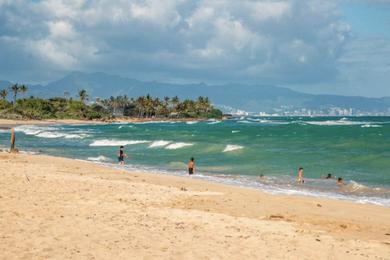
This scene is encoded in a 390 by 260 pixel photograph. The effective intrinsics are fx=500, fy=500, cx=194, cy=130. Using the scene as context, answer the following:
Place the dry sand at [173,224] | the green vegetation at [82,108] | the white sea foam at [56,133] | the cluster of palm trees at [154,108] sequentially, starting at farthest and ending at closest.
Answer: the cluster of palm trees at [154,108] < the green vegetation at [82,108] < the white sea foam at [56,133] < the dry sand at [173,224]

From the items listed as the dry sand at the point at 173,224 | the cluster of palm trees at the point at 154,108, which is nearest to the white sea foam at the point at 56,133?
the dry sand at the point at 173,224

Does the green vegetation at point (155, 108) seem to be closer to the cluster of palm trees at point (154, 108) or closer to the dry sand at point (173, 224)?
the cluster of palm trees at point (154, 108)

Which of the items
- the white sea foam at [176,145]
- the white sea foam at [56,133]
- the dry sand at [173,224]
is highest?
the dry sand at [173,224]

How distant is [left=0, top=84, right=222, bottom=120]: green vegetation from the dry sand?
389 feet

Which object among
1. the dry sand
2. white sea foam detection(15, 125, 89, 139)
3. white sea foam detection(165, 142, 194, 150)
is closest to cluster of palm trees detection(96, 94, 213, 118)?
white sea foam detection(15, 125, 89, 139)

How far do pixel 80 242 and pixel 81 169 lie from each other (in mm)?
15212

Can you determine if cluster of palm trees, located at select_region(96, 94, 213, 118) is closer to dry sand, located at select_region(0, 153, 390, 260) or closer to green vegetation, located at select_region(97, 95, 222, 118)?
green vegetation, located at select_region(97, 95, 222, 118)

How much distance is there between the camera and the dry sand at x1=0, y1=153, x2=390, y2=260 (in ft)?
30.9

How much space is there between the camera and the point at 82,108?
532ft

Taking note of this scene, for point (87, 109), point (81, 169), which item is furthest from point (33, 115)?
point (81, 169)

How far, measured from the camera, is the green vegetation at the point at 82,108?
464 feet

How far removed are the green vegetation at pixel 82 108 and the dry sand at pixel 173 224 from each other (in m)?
119

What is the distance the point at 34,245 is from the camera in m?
9.31

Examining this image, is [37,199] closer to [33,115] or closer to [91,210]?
[91,210]
